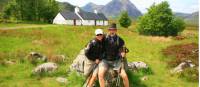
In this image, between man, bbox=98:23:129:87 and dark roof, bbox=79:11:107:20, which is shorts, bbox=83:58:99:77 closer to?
man, bbox=98:23:129:87

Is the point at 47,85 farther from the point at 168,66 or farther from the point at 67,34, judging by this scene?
the point at 67,34

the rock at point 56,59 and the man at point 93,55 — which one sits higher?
the man at point 93,55

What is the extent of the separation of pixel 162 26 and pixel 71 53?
116 ft

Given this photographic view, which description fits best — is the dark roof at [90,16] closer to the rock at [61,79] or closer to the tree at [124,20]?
the tree at [124,20]

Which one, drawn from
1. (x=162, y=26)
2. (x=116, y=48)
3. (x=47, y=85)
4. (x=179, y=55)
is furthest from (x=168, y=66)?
(x=162, y=26)

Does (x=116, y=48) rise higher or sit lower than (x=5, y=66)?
higher

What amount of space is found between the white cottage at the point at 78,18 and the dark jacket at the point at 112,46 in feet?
277

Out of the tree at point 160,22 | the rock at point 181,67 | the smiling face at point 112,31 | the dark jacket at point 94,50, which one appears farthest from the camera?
the tree at point 160,22

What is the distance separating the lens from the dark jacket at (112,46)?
1434 centimetres

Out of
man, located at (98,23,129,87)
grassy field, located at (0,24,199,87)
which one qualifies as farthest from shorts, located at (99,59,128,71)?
grassy field, located at (0,24,199,87)

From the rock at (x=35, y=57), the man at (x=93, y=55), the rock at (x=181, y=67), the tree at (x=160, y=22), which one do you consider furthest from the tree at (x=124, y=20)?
the man at (x=93, y=55)

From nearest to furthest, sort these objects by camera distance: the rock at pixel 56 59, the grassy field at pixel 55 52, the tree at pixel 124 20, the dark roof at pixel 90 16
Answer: the grassy field at pixel 55 52
the rock at pixel 56 59
the tree at pixel 124 20
the dark roof at pixel 90 16

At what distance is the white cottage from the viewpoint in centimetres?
9919

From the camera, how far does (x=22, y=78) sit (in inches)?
922
